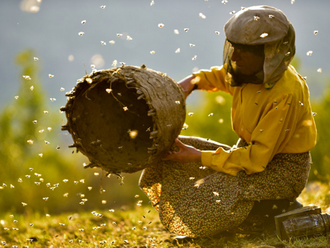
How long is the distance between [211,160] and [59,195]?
1819 cm

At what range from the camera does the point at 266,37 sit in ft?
9.96

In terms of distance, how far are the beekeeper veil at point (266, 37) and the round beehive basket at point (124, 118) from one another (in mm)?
708

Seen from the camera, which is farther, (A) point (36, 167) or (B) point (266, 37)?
(A) point (36, 167)

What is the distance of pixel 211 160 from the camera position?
3.38 m

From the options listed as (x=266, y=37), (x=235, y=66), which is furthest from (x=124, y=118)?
(x=266, y=37)

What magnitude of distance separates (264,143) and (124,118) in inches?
59.6

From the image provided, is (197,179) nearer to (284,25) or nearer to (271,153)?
(271,153)

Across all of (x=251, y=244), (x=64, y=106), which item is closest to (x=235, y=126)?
(x=251, y=244)

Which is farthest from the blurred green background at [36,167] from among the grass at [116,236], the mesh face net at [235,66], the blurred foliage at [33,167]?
the mesh face net at [235,66]

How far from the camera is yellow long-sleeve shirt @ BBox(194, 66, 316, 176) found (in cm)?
316

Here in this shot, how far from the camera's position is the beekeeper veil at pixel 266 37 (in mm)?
3029

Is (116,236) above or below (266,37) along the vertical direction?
below

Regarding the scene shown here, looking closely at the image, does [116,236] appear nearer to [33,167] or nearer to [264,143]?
[264,143]

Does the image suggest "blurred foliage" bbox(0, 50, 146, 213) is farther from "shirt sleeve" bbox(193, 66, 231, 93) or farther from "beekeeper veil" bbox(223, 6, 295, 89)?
"beekeeper veil" bbox(223, 6, 295, 89)
